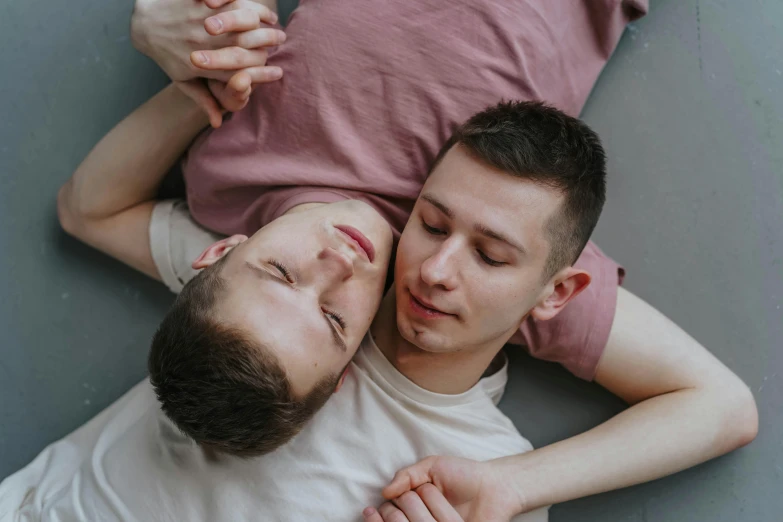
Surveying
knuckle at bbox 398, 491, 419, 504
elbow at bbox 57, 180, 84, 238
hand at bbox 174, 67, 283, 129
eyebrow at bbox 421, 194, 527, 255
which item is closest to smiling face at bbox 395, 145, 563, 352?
eyebrow at bbox 421, 194, 527, 255

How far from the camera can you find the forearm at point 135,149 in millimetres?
1137

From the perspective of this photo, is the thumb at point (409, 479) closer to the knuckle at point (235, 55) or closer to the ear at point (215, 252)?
the ear at point (215, 252)

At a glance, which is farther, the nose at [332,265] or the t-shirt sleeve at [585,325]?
the t-shirt sleeve at [585,325]

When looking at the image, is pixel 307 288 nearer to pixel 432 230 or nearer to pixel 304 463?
pixel 432 230

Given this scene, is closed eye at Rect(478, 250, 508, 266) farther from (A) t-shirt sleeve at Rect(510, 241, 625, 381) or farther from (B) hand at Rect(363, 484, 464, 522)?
(B) hand at Rect(363, 484, 464, 522)

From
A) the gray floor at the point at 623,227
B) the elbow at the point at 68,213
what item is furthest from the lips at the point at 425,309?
the elbow at the point at 68,213

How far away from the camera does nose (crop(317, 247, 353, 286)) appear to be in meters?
0.87

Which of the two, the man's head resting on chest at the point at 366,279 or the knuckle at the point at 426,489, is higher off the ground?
the man's head resting on chest at the point at 366,279

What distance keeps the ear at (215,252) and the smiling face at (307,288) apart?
63mm

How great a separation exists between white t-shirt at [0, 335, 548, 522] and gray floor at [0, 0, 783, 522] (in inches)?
7.6

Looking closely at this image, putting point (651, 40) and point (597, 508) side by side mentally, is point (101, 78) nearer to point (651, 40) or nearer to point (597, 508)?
point (651, 40)

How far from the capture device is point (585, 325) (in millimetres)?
1062

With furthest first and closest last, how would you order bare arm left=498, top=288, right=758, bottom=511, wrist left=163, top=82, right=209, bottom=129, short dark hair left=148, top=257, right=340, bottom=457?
wrist left=163, top=82, right=209, bottom=129 < bare arm left=498, top=288, right=758, bottom=511 < short dark hair left=148, top=257, right=340, bottom=457

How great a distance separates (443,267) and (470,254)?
5 centimetres
